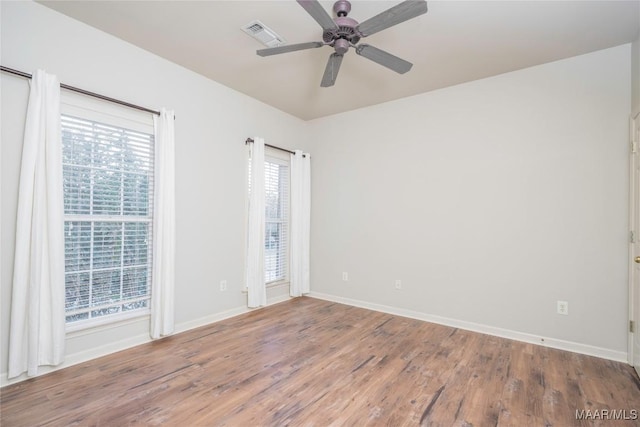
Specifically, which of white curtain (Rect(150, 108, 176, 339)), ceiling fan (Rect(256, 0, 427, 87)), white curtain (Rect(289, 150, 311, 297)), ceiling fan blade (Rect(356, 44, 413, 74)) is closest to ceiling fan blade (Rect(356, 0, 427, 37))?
ceiling fan (Rect(256, 0, 427, 87))

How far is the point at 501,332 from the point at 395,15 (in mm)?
3200

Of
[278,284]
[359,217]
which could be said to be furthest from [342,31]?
[278,284]

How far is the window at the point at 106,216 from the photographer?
2.49 m

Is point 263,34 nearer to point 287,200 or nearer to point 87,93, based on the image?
point 87,93

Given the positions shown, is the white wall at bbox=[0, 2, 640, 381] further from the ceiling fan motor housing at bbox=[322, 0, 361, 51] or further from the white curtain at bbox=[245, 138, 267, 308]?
the ceiling fan motor housing at bbox=[322, 0, 361, 51]

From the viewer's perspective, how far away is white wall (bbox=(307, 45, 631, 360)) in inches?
109

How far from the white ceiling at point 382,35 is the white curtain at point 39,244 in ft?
3.08

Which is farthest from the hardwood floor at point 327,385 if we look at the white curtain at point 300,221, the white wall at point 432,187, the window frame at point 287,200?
the white curtain at point 300,221

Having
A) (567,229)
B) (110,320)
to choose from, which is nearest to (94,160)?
(110,320)

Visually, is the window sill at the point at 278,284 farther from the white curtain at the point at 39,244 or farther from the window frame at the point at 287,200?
the white curtain at the point at 39,244

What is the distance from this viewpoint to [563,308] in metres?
2.91

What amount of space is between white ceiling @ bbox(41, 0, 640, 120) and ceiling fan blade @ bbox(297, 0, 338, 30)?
1.03 ft

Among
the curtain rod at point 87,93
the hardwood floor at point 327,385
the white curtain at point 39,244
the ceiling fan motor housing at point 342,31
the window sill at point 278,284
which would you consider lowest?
the hardwood floor at point 327,385

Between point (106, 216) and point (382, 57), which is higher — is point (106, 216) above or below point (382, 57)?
below
